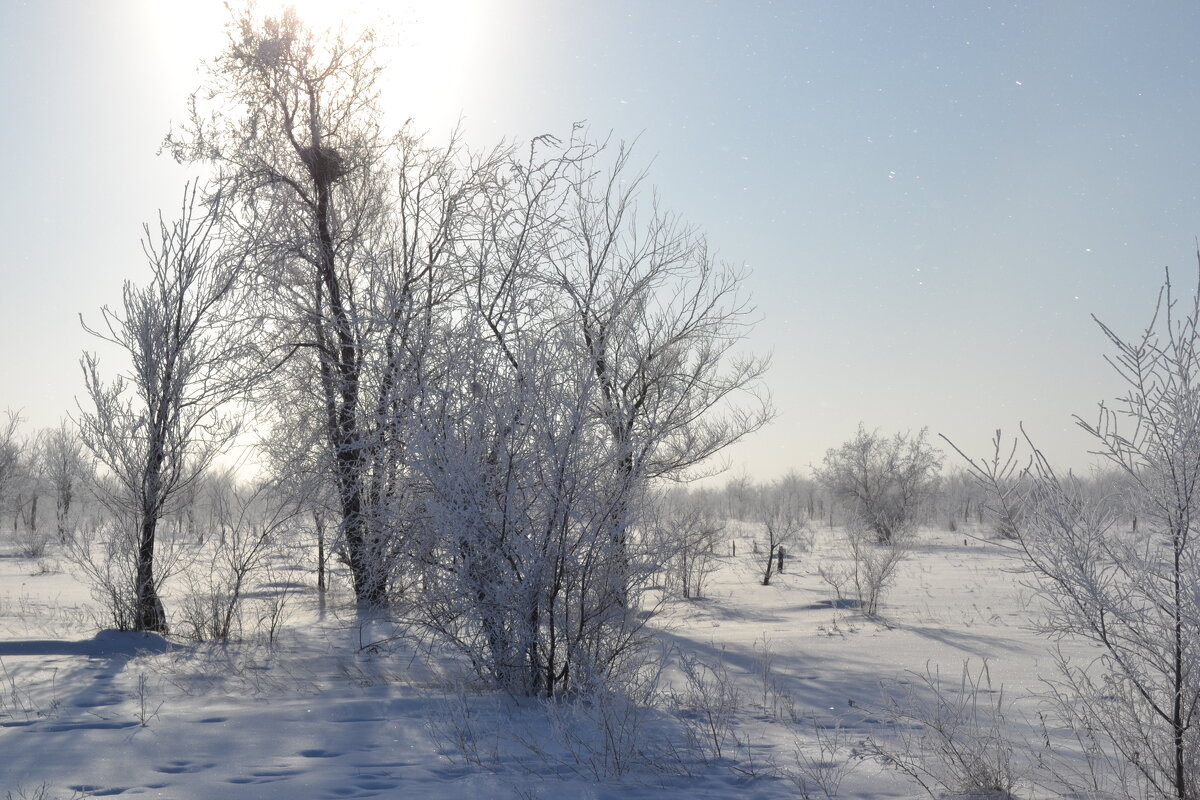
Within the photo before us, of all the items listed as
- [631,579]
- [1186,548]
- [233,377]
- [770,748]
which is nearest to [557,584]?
[631,579]

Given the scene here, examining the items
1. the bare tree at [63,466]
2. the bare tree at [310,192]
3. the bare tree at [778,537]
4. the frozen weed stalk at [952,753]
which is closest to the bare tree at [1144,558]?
the frozen weed stalk at [952,753]

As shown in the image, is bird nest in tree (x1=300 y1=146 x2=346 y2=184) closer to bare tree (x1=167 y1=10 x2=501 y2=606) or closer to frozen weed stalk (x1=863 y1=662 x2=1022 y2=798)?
bare tree (x1=167 y1=10 x2=501 y2=606)

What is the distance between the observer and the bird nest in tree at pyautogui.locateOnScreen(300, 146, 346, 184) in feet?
40.3

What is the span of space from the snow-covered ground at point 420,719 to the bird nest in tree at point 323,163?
20.8 feet

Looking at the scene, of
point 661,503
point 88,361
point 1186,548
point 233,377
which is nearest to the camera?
point 1186,548

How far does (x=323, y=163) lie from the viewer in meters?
12.4

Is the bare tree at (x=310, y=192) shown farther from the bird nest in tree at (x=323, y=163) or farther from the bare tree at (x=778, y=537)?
the bare tree at (x=778, y=537)

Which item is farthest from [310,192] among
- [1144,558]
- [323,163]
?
[1144,558]

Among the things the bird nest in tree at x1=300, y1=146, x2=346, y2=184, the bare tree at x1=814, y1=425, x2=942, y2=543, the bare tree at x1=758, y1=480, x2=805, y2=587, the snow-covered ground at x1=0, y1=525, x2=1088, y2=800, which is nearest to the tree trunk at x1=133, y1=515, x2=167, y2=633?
the snow-covered ground at x1=0, y1=525, x2=1088, y2=800

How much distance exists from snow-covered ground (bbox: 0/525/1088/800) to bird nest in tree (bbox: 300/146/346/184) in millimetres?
6329

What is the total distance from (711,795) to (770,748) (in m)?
1.11

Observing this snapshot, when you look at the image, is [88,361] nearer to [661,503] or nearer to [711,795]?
[661,503]

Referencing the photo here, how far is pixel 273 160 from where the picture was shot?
1241 cm

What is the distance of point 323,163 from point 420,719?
9.04m
